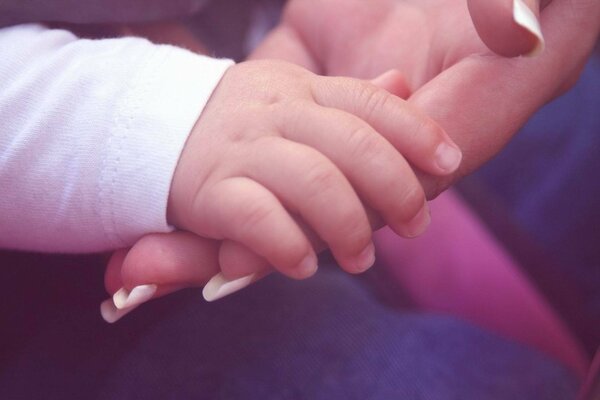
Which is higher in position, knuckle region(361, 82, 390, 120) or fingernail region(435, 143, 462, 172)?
knuckle region(361, 82, 390, 120)

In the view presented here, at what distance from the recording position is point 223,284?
0.38 meters

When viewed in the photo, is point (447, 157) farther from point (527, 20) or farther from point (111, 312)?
point (111, 312)

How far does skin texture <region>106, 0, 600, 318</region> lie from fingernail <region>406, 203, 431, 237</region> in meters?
0.02

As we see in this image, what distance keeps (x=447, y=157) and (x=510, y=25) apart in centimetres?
8

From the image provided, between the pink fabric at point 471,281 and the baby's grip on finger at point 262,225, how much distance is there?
1.09ft

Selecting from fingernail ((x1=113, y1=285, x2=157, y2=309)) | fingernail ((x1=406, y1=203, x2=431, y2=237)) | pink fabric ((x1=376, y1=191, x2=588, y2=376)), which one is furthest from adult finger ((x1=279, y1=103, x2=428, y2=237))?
pink fabric ((x1=376, y1=191, x2=588, y2=376))

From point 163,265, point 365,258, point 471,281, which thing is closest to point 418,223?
point 365,258

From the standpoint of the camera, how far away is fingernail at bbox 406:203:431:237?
374 millimetres

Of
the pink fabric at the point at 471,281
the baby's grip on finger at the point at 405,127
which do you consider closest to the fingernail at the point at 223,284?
the baby's grip on finger at the point at 405,127

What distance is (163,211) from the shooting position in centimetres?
39

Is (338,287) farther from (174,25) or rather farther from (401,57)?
(174,25)

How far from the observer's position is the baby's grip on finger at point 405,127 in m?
0.37

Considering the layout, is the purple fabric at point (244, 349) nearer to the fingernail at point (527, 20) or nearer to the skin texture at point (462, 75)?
the skin texture at point (462, 75)

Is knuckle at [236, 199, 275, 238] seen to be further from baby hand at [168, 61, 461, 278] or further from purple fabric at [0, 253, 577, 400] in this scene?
purple fabric at [0, 253, 577, 400]
